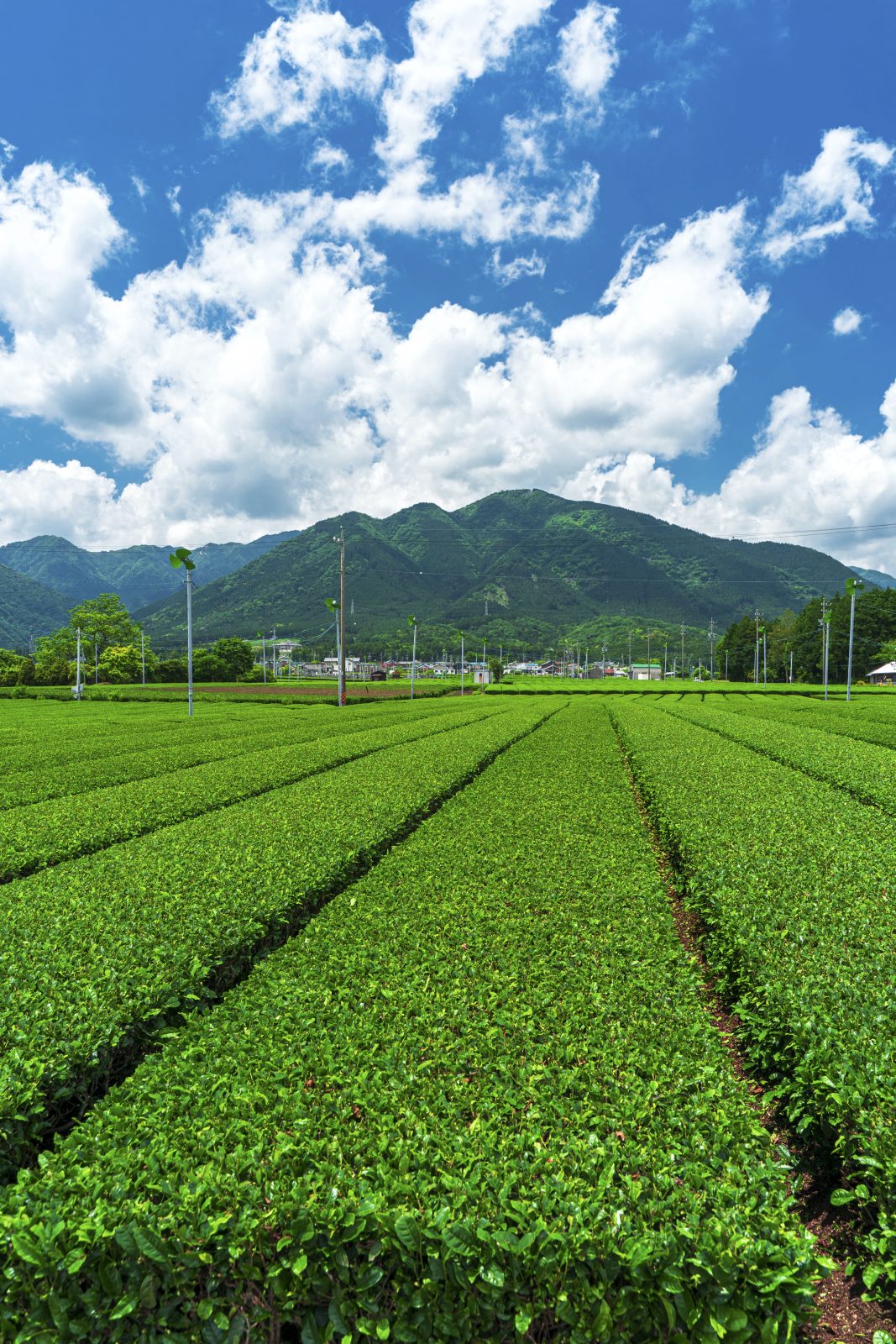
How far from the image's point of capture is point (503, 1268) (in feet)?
8.07

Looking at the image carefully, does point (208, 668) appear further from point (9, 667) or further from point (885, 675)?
point (885, 675)

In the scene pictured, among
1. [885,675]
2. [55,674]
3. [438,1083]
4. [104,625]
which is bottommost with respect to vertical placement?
[438,1083]

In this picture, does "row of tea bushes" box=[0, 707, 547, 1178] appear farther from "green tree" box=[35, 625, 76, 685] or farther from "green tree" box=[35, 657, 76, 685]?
"green tree" box=[35, 625, 76, 685]

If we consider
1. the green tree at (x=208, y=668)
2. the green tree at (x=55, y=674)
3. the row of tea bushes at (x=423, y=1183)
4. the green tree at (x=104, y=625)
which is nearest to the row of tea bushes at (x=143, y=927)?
the row of tea bushes at (x=423, y=1183)

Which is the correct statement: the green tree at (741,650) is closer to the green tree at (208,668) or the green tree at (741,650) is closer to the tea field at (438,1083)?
the green tree at (208,668)

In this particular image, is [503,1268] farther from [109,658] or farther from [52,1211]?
[109,658]

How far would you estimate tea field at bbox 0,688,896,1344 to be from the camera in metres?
2.47

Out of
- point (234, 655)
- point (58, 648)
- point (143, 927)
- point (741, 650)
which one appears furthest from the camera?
point (741, 650)

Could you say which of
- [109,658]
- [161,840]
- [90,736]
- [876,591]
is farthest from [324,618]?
[161,840]

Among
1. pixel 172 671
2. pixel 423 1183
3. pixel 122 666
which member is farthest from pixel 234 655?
pixel 423 1183

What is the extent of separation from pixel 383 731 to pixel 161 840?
46.8 ft

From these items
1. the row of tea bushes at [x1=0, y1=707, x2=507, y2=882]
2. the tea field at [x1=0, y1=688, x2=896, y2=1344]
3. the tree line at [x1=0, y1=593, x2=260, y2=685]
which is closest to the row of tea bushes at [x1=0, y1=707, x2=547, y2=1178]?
the tea field at [x1=0, y1=688, x2=896, y2=1344]

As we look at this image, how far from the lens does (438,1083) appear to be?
3379 millimetres

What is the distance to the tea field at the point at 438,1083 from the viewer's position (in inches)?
97.3
